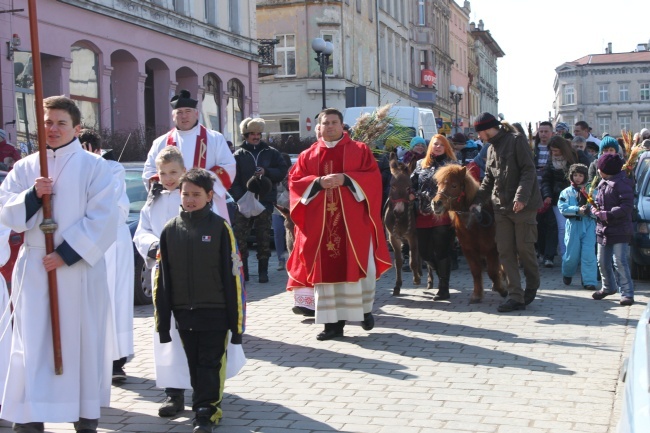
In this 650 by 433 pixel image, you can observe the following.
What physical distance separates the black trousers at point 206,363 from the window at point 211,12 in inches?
1136

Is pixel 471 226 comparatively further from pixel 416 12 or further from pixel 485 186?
pixel 416 12

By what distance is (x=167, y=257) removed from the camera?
20.8ft

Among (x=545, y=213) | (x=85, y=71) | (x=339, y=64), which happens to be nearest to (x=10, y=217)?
(x=545, y=213)

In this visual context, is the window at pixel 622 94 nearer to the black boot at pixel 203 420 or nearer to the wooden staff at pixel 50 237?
the black boot at pixel 203 420

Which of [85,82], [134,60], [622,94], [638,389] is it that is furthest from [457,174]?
[622,94]

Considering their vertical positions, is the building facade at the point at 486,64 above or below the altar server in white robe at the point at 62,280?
above

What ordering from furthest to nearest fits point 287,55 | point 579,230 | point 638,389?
point 287,55 → point 579,230 → point 638,389

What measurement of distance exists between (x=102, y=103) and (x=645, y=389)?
25.0m

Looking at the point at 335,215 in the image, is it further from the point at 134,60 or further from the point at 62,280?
the point at 134,60

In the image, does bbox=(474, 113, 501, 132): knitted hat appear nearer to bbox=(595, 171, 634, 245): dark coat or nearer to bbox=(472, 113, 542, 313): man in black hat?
bbox=(472, 113, 542, 313): man in black hat

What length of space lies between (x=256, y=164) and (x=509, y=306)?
4.30 meters

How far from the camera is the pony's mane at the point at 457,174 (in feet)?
36.0

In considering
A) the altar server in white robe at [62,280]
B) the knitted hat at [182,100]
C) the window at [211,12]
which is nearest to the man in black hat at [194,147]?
the knitted hat at [182,100]

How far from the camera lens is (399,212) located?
11.8m
